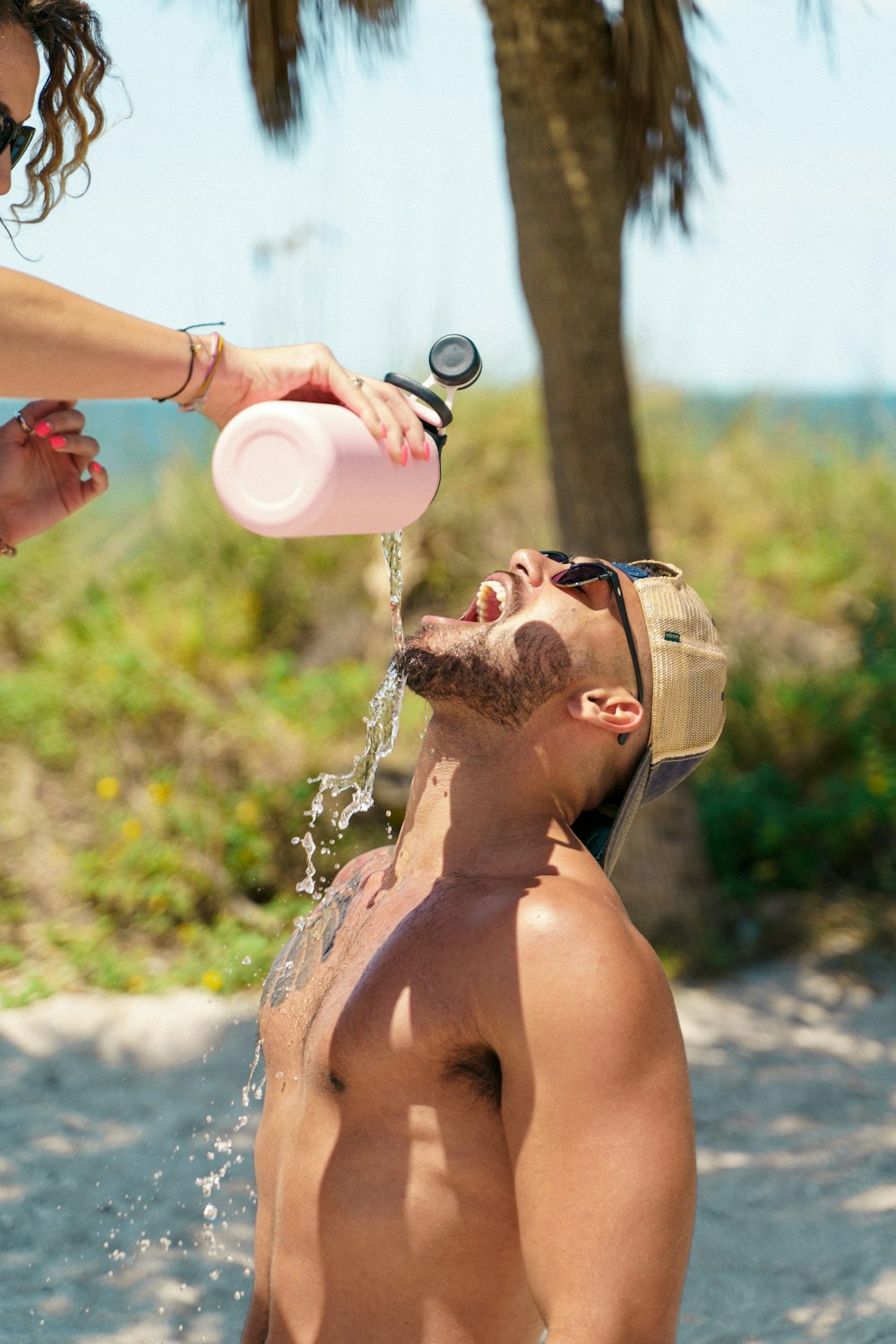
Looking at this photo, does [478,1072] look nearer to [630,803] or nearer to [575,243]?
[630,803]

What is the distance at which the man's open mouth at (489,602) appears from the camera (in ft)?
7.04

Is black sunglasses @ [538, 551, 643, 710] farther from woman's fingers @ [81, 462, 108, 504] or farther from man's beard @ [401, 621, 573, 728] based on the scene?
woman's fingers @ [81, 462, 108, 504]

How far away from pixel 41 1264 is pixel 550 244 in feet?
12.1

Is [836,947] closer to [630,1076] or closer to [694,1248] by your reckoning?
[694,1248]

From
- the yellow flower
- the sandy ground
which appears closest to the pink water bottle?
the sandy ground

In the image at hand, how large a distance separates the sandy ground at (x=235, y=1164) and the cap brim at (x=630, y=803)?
5.99 feet

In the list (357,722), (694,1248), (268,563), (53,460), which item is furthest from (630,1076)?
(268,563)

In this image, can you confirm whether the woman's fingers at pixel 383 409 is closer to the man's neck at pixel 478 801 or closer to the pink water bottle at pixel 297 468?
the pink water bottle at pixel 297 468

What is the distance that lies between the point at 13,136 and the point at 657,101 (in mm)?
3376

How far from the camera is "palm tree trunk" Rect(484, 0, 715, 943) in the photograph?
462 cm

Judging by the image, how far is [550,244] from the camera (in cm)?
475

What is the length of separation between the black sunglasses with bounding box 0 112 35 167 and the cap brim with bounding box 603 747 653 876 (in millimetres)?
1328

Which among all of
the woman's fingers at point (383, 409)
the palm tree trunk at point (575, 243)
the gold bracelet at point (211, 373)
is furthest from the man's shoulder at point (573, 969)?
the palm tree trunk at point (575, 243)

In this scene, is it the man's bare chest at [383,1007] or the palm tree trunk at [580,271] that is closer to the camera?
the man's bare chest at [383,1007]
